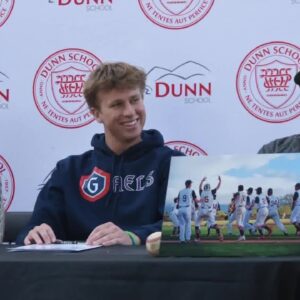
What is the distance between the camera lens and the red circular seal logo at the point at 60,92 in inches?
87.1

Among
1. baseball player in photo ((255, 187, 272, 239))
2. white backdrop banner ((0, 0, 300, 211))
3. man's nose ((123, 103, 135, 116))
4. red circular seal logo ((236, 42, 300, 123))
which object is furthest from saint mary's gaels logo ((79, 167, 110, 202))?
baseball player in photo ((255, 187, 272, 239))

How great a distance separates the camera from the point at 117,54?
7.19 feet

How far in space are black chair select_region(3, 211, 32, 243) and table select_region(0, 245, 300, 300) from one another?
1133 millimetres

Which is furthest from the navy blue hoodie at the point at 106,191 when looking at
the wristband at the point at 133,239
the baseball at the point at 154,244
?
the baseball at the point at 154,244

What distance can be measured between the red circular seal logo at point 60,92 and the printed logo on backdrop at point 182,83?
0.25m

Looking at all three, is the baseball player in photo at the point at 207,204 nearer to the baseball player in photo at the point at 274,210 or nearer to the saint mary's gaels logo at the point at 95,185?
the baseball player in photo at the point at 274,210

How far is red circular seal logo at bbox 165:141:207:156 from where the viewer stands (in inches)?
84.2

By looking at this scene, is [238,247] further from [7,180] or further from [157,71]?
[7,180]

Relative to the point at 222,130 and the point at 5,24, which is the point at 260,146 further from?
the point at 5,24

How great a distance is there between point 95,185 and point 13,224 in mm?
441

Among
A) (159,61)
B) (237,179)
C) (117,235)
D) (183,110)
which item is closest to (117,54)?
(159,61)

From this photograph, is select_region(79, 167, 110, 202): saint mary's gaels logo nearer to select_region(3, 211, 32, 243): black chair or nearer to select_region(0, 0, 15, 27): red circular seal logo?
select_region(3, 211, 32, 243): black chair

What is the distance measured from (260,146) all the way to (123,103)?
535 millimetres

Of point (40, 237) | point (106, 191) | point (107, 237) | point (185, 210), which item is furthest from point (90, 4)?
point (185, 210)
